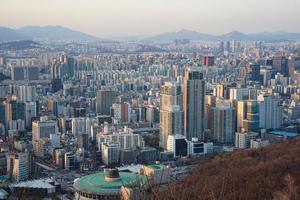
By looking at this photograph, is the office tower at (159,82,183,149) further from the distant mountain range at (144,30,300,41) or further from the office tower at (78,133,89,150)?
the distant mountain range at (144,30,300,41)

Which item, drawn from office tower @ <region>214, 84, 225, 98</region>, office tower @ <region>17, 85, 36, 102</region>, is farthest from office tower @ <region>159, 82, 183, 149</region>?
office tower @ <region>17, 85, 36, 102</region>

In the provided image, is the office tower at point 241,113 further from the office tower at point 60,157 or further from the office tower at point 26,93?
the office tower at point 26,93

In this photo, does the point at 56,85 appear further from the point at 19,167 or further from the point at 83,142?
the point at 19,167

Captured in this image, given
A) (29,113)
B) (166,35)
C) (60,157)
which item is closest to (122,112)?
(29,113)

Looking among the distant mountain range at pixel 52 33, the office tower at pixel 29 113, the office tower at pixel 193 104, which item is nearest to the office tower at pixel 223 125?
the office tower at pixel 193 104

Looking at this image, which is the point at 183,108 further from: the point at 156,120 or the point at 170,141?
the point at 156,120

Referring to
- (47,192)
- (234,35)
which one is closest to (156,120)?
(47,192)
